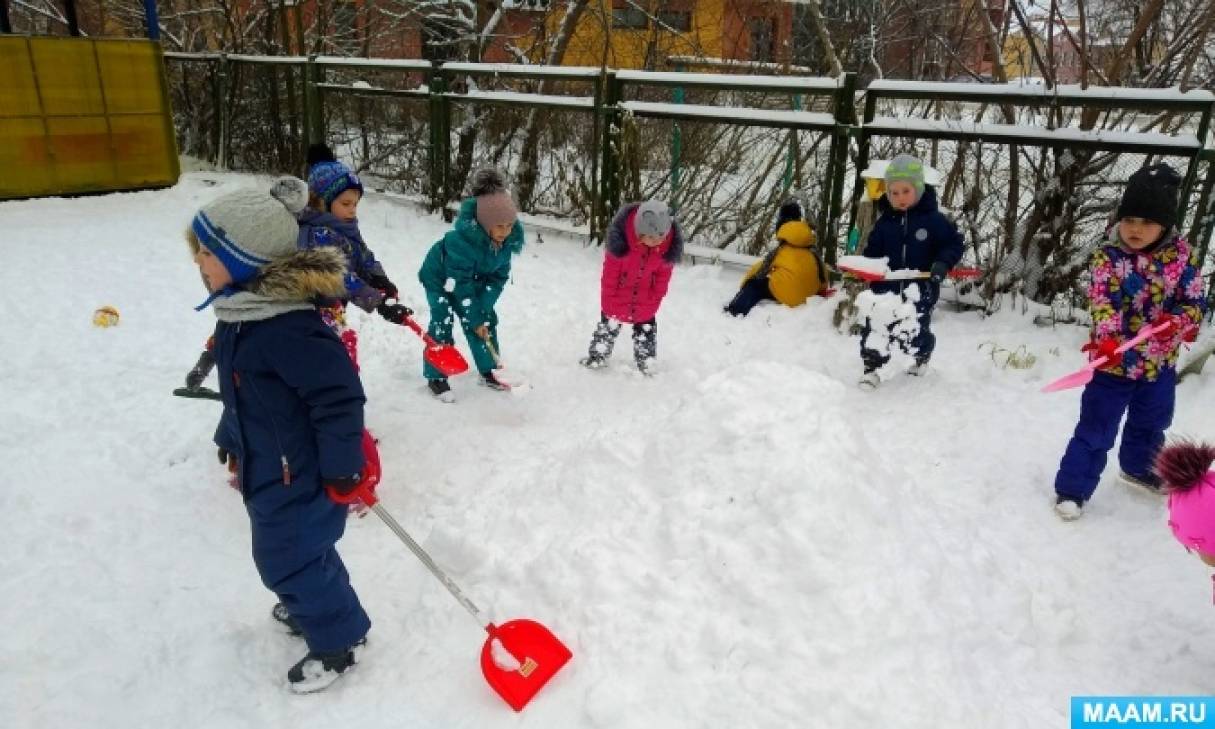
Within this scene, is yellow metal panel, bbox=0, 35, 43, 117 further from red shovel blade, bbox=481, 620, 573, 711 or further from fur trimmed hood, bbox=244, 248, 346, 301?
red shovel blade, bbox=481, 620, 573, 711

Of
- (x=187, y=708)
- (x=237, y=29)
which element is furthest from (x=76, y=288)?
(x=237, y=29)

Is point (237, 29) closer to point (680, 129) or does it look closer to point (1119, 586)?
point (680, 129)

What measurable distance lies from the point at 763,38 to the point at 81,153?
8555 mm

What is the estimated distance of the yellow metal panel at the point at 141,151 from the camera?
973cm

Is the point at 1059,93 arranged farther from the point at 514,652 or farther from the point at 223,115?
the point at 223,115

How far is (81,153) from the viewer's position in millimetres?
9414

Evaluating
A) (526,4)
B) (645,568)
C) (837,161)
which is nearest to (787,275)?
(837,161)

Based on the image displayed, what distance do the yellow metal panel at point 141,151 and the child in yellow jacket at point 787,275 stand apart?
793 cm

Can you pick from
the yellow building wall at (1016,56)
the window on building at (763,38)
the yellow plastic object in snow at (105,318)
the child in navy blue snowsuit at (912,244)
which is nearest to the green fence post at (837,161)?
the child in navy blue snowsuit at (912,244)

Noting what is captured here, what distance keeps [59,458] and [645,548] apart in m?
2.92

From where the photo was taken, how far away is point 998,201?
588 centimetres

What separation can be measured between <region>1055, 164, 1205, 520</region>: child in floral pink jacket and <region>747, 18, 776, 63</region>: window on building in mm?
7856

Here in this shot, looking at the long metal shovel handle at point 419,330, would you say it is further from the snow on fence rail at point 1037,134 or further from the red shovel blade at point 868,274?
the snow on fence rail at point 1037,134

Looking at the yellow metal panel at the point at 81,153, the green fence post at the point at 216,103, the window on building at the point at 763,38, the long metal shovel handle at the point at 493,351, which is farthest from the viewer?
the green fence post at the point at 216,103
